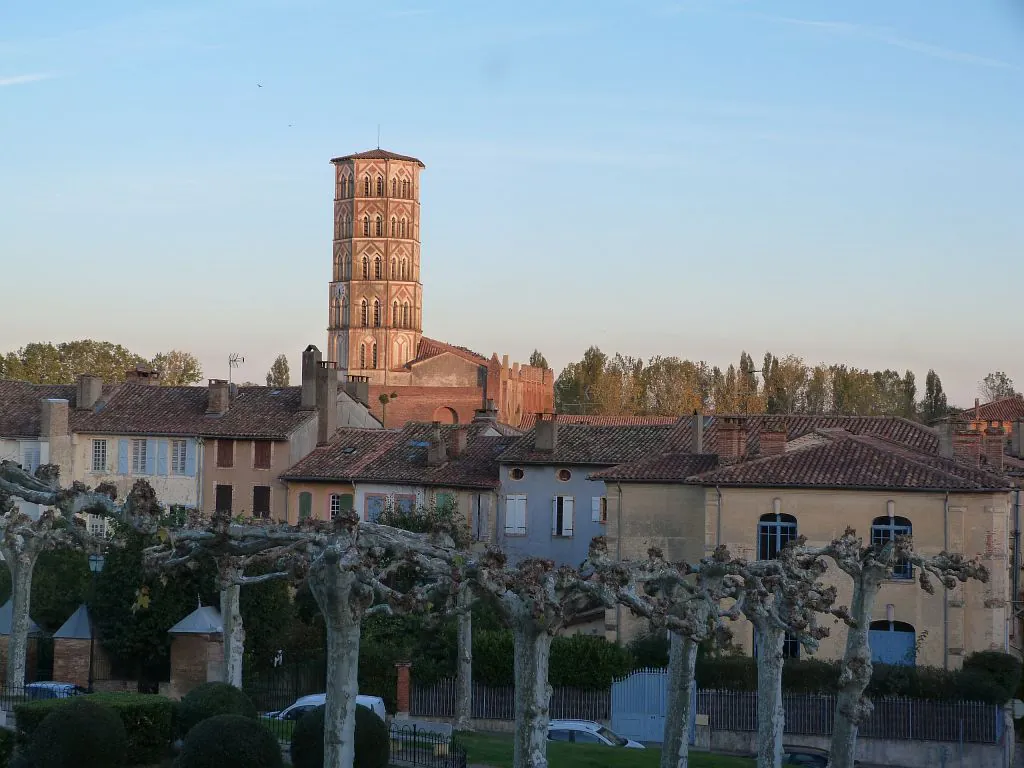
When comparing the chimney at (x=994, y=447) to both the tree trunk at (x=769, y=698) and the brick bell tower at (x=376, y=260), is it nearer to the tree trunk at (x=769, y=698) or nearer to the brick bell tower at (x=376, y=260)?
the tree trunk at (x=769, y=698)

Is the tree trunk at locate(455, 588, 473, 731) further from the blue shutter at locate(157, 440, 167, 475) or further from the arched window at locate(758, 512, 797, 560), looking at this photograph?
the blue shutter at locate(157, 440, 167, 475)

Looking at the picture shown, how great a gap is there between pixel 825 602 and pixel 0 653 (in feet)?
76.5

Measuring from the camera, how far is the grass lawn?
29.5 m

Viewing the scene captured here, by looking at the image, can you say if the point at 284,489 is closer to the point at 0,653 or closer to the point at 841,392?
the point at 0,653

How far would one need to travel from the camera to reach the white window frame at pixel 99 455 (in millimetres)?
64250

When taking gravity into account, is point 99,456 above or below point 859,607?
above

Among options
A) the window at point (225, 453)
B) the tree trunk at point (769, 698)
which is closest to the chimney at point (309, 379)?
the window at point (225, 453)

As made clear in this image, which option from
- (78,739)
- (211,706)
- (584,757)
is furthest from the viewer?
(584,757)

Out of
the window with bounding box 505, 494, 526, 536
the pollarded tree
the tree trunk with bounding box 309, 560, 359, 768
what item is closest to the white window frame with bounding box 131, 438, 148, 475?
the window with bounding box 505, 494, 526, 536

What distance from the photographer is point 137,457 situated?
6366cm

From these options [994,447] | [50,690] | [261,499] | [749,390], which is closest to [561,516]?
[261,499]

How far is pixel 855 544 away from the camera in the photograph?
26.8 metres

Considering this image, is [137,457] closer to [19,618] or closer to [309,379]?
[309,379]

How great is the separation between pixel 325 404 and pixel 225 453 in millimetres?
4452
